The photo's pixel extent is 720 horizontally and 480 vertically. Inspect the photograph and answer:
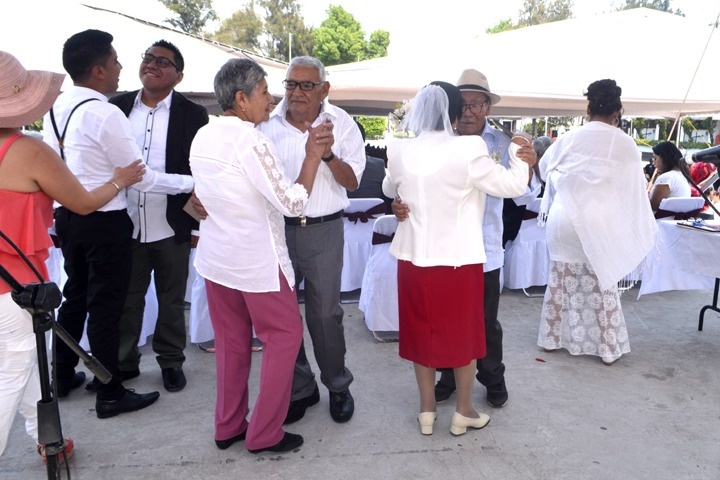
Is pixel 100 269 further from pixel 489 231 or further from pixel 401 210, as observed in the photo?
pixel 489 231

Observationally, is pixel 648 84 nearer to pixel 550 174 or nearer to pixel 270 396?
pixel 550 174

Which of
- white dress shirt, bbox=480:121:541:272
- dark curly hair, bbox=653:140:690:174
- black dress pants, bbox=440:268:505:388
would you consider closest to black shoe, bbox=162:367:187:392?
black dress pants, bbox=440:268:505:388

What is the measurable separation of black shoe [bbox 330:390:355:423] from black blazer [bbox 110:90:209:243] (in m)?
1.32

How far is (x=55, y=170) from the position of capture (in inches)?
84.8

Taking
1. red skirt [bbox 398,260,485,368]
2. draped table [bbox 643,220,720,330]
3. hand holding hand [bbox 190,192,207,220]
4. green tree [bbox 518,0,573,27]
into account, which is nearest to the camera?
hand holding hand [bbox 190,192,207,220]

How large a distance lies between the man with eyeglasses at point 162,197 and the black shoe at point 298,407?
0.81 meters

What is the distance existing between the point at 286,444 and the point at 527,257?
3.31 metres

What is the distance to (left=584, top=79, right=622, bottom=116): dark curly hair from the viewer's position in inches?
139

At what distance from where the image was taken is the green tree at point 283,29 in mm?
53344

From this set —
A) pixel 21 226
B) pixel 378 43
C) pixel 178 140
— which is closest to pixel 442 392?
pixel 178 140

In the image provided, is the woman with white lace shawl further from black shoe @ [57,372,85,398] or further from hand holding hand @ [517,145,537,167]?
black shoe @ [57,372,85,398]

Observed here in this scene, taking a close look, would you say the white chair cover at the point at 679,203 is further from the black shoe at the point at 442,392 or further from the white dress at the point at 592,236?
the black shoe at the point at 442,392

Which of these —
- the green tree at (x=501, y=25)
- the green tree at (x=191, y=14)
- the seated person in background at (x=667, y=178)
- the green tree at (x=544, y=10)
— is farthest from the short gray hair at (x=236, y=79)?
the green tree at (x=501, y=25)

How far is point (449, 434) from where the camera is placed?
2861 mm
